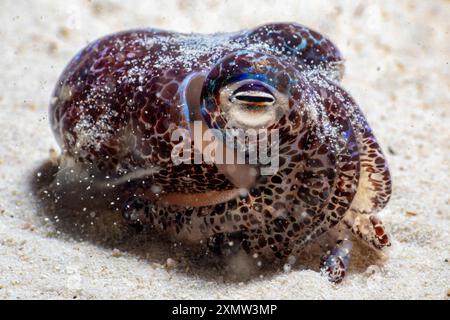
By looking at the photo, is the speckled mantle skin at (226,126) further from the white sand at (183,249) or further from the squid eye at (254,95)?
the white sand at (183,249)

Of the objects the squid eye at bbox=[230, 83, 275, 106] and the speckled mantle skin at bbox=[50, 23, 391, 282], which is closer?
the squid eye at bbox=[230, 83, 275, 106]

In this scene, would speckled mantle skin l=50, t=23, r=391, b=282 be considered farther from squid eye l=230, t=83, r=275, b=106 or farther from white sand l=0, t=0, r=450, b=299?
white sand l=0, t=0, r=450, b=299

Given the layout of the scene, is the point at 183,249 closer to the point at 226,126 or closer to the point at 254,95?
the point at 226,126

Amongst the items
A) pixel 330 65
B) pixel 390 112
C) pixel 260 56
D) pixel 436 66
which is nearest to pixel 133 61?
pixel 260 56

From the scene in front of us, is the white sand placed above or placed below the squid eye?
below

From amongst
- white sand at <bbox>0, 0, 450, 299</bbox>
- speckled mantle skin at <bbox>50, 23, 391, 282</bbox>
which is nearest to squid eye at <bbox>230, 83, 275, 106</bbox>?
speckled mantle skin at <bbox>50, 23, 391, 282</bbox>

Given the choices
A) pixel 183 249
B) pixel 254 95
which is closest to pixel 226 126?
pixel 254 95
